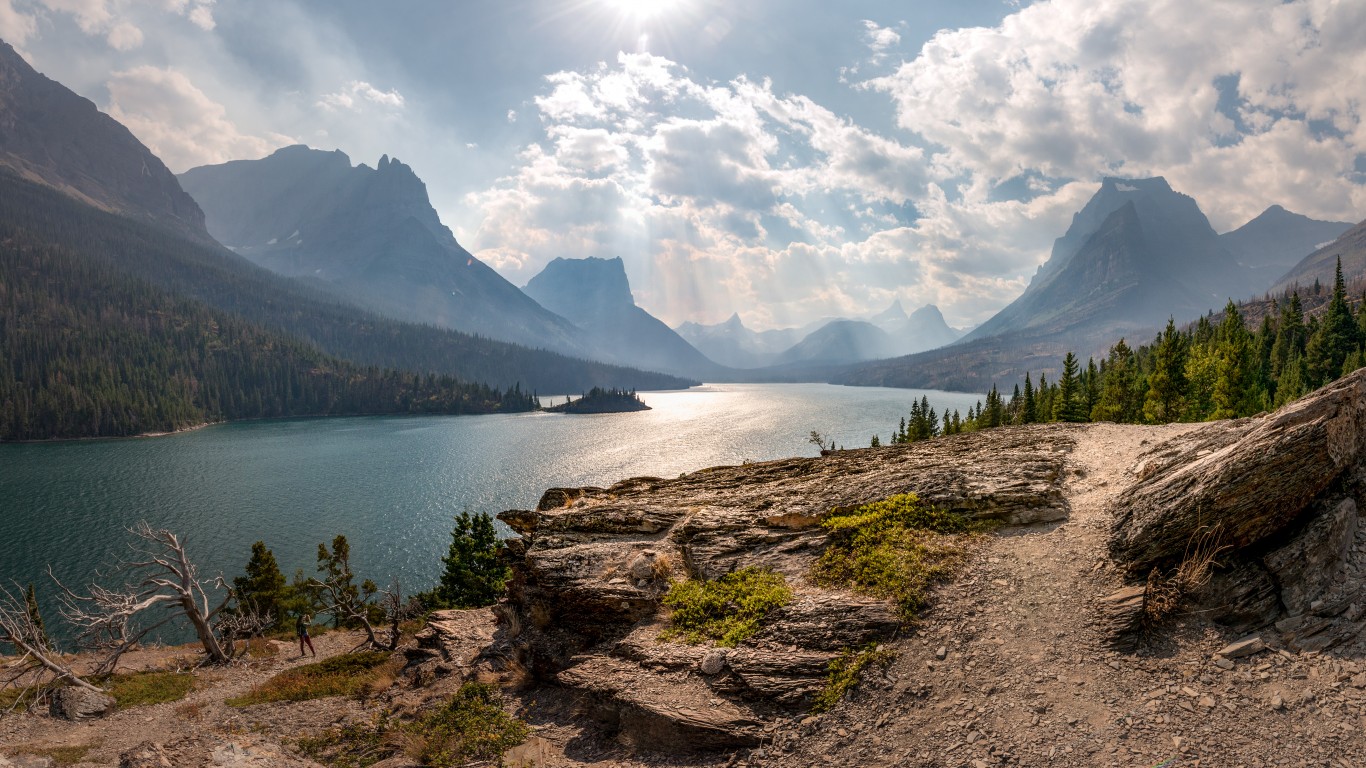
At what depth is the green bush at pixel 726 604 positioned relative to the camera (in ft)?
44.9

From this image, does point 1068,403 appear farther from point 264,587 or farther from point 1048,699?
point 264,587

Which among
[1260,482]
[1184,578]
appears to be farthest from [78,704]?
[1260,482]

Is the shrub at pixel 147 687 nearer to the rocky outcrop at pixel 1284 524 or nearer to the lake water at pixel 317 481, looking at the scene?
the lake water at pixel 317 481

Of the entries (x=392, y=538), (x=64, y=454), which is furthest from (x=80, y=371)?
(x=392, y=538)

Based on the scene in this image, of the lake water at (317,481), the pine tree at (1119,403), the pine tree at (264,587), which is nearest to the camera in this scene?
the pine tree at (264,587)

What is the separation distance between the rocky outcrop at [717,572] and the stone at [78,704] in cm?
1716

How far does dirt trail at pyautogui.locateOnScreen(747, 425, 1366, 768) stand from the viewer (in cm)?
848

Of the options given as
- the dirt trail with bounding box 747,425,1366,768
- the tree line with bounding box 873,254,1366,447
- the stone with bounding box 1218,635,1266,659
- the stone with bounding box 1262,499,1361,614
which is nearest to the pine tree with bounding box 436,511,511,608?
the dirt trail with bounding box 747,425,1366,768

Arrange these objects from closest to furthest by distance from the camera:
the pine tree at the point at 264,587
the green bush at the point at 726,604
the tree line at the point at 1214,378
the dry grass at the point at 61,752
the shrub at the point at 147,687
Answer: the green bush at the point at 726,604, the dry grass at the point at 61,752, the shrub at the point at 147,687, the pine tree at the point at 264,587, the tree line at the point at 1214,378

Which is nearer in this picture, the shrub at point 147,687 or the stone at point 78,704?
the stone at point 78,704

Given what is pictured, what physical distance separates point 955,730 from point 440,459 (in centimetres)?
12602

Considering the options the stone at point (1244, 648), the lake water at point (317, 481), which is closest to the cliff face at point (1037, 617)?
the stone at point (1244, 648)

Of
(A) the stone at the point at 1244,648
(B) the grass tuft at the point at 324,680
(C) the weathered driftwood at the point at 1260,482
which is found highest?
(C) the weathered driftwood at the point at 1260,482

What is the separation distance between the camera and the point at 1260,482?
35.0ft
